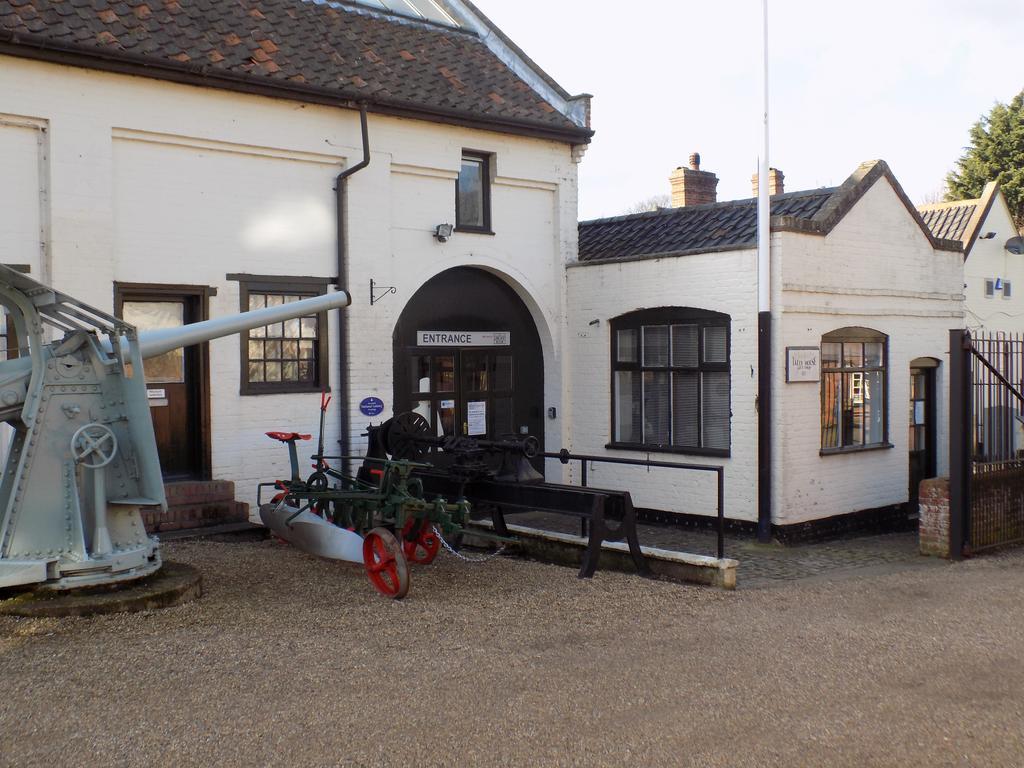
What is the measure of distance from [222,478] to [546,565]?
12.8 ft

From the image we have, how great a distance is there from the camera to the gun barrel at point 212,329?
8.91 metres

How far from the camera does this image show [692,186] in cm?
2008

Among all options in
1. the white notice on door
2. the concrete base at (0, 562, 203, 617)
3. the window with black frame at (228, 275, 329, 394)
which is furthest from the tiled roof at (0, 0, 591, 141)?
the concrete base at (0, 562, 203, 617)

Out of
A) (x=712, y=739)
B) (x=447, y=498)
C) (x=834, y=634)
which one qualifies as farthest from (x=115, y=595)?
(x=834, y=634)

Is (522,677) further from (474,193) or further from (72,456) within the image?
(474,193)

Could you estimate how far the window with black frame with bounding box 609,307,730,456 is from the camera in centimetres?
1335

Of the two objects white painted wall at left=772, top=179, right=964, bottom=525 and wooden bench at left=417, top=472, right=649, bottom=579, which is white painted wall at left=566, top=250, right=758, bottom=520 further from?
wooden bench at left=417, top=472, right=649, bottom=579

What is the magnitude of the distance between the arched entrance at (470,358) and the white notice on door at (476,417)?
0.01m

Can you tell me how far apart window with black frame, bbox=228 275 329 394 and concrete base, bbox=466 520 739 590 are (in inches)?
128

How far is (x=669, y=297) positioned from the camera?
1371 cm

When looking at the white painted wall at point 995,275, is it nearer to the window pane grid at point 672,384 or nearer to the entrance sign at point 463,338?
the window pane grid at point 672,384

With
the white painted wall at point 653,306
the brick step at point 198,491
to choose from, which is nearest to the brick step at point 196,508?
the brick step at point 198,491

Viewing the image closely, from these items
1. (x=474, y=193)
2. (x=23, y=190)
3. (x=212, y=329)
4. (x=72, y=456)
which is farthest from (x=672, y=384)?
(x=72, y=456)

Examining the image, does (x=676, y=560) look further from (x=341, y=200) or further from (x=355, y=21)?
(x=355, y=21)
